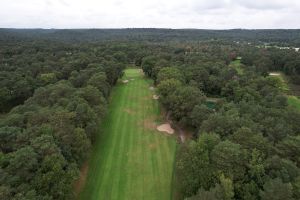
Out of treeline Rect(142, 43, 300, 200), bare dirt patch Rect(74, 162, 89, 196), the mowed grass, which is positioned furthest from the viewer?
bare dirt patch Rect(74, 162, 89, 196)

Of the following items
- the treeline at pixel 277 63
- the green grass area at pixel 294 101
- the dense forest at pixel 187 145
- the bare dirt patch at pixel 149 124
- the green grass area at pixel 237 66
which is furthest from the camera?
→ the green grass area at pixel 237 66

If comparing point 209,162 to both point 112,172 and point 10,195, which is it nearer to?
point 112,172

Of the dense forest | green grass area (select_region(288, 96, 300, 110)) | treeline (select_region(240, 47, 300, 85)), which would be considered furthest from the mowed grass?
treeline (select_region(240, 47, 300, 85))

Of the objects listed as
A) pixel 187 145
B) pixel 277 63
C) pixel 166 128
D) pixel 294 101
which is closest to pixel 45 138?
pixel 187 145

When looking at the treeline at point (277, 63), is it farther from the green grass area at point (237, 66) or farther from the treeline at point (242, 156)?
the treeline at point (242, 156)

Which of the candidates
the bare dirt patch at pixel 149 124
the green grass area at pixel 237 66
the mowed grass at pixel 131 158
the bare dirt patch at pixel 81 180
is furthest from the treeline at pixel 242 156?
the green grass area at pixel 237 66

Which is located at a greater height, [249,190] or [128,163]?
[249,190]

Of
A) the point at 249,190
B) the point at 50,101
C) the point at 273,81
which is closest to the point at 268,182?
the point at 249,190

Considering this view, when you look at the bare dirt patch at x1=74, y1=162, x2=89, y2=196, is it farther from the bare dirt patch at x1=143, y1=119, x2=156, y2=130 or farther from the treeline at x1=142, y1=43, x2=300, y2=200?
the bare dirt patch at x1=143, y1=119, x2=156, y2=130
